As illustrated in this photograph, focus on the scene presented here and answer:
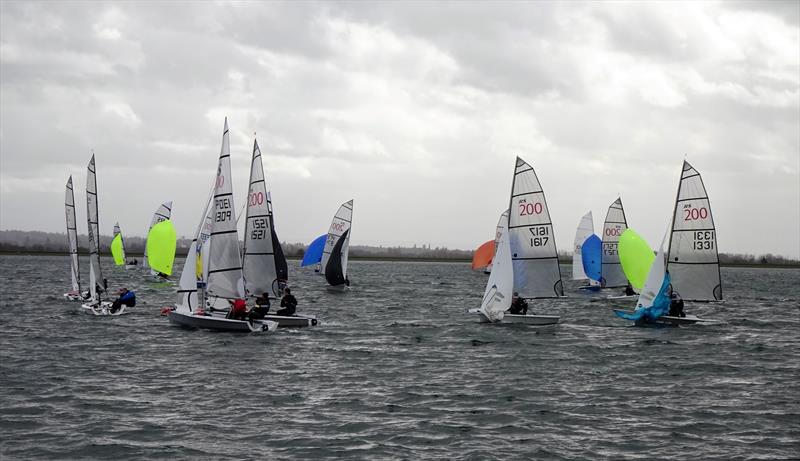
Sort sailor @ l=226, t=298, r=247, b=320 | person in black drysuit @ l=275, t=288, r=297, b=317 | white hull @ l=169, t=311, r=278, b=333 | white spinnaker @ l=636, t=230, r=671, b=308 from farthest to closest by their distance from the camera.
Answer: white spinnaker @ l=636, t=230, r=671, b=308
person in black drysuit @ l=275, t=288, r=297, b=317
sailor @ l=226, t=298, r=247, b=320
white hull @ l=169, t=311, r=278, b=333

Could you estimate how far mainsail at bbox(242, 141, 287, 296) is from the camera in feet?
117

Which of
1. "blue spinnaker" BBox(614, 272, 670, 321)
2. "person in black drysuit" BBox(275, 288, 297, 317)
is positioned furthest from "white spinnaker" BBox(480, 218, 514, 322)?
"person in black drysuit" BBox(275, 288, 297, 317)

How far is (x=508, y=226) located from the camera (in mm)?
35688

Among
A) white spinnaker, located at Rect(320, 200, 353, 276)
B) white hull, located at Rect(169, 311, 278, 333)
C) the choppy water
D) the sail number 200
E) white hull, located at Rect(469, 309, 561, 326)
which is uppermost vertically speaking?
white spinnaker, located at Rect(320, 200, 353, 276)

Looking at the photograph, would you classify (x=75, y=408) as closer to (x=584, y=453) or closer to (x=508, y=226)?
(x=584, y=453)

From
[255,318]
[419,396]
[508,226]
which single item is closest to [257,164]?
[255,318]

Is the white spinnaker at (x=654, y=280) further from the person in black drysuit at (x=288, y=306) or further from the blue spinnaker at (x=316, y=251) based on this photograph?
the blue spinnaker at (x=316, y=251)

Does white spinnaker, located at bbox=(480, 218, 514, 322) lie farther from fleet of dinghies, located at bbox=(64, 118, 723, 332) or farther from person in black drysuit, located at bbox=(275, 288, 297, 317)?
person in black drysuit, located at bbox=(275, 288, 297, 317)

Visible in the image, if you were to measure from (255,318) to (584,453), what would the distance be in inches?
708

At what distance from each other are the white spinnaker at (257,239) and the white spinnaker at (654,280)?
16.1 m

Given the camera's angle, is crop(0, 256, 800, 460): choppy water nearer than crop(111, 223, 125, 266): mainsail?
Yes

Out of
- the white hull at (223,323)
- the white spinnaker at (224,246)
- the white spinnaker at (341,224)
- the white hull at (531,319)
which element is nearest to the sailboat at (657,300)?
the white hull at (531,319)

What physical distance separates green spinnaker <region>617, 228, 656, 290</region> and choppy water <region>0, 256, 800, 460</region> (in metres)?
7.83

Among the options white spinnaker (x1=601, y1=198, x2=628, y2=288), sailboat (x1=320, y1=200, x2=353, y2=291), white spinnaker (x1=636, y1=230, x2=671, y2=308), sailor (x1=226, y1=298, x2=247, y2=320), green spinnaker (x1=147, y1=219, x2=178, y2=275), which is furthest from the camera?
sailboat (x1=320, y1=200, x2=353, y2=291)
